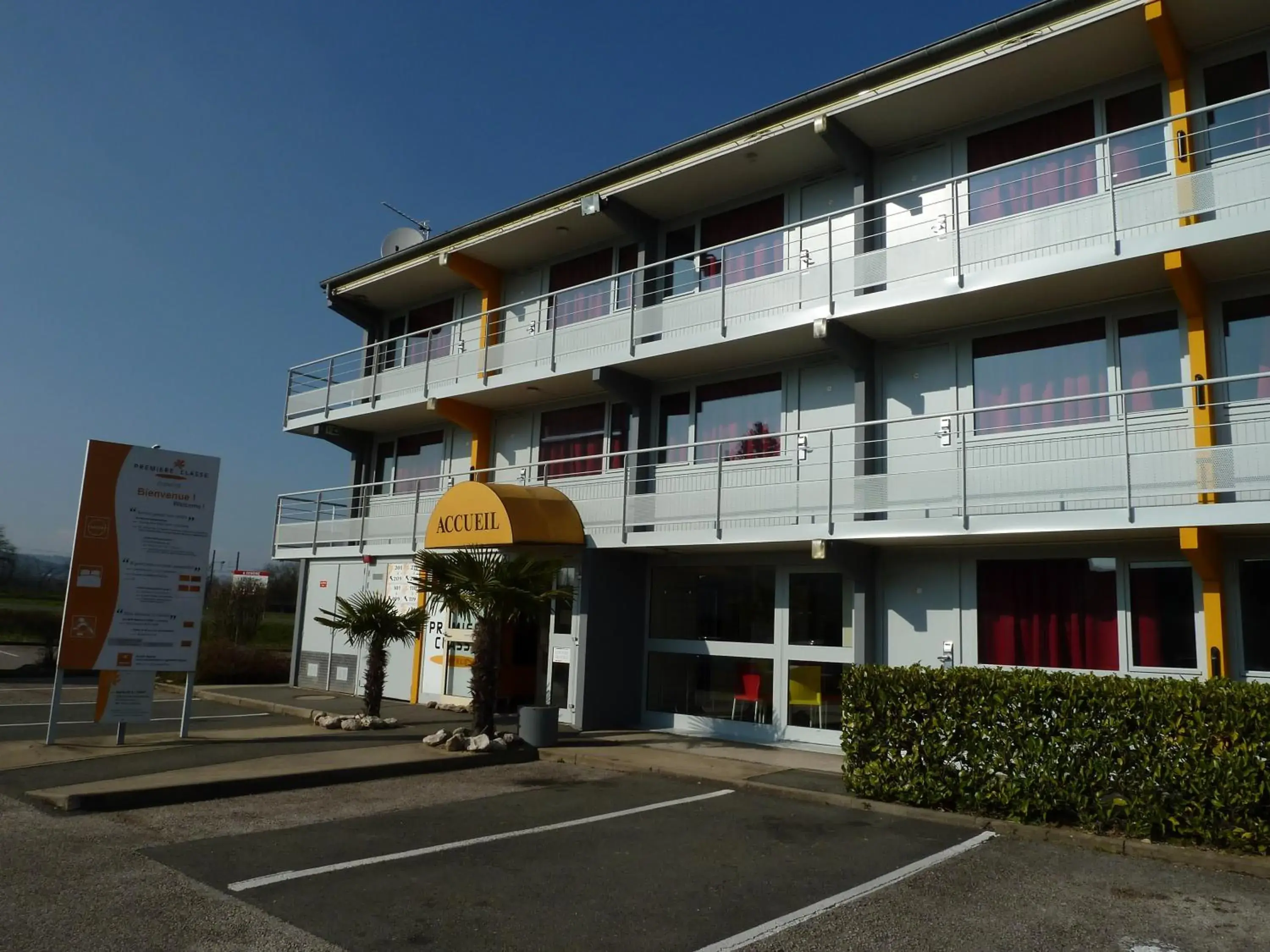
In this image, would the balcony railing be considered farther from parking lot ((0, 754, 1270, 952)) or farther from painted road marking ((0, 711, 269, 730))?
painted road marking ((0, 711, 269, 730))

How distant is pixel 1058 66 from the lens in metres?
12.4

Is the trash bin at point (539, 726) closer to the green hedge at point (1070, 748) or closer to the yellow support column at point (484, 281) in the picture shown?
the green hedge at point (1070, 748)

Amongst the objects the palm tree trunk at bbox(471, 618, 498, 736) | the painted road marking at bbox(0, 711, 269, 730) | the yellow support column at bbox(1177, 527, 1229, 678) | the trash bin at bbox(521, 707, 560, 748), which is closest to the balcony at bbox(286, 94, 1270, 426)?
the yellow support column at bbox(1177, 527, 1229, 678)

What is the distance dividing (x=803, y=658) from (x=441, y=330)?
12.1 m

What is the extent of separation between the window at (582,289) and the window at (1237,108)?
9.82 metres

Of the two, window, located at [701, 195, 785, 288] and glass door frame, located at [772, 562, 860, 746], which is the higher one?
window, located at [701, 195, 785, 288]

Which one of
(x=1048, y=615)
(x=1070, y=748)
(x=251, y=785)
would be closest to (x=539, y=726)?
(x=251, y=785)

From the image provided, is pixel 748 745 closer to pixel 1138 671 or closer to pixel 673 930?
pixel 1138 671

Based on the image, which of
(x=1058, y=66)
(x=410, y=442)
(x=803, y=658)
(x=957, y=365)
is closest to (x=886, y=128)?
(x=1058, y=66)

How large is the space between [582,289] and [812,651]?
8.83 metres

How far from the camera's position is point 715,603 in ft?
49.4

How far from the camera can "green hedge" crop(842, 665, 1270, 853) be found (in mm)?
7711

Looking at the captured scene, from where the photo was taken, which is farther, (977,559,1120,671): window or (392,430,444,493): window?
(392,430,444,493): window

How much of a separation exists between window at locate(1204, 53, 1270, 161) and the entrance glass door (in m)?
7.15
